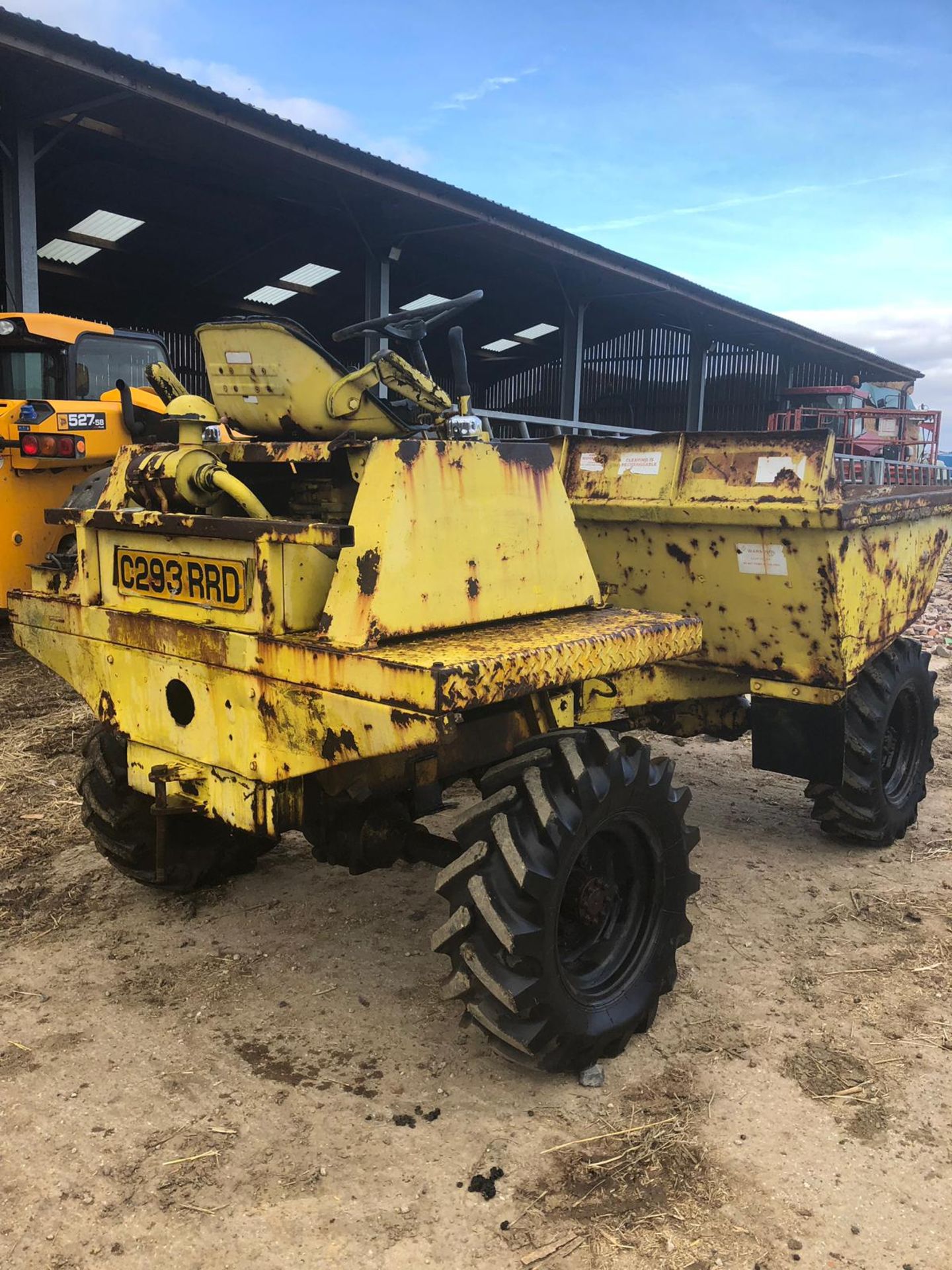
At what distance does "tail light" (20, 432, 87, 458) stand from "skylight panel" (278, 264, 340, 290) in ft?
31.4

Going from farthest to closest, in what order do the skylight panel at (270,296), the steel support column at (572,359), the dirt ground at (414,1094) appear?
the skylight panel at (270,296)
the steel support column at (572,359)
the dirt ground at (414,1094)

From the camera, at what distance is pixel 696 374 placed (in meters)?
18.4

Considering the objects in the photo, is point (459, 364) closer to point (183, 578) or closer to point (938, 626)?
point (183, 578)

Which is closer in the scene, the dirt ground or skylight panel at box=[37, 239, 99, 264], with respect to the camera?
the dirt ground

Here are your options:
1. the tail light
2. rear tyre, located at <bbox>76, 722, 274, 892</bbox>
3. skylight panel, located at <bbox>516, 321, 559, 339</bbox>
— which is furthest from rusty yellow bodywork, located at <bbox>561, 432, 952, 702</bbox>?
skylight panel, located at <bbox>516, 321, 559, 339</bbox>

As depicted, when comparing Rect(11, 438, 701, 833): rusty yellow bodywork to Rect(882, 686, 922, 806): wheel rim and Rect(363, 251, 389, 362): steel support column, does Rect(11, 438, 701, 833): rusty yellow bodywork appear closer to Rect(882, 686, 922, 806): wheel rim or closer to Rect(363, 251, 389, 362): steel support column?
Rect(882, 686, 922, 806): wheel rim

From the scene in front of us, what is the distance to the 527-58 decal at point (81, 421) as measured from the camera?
6617 mm

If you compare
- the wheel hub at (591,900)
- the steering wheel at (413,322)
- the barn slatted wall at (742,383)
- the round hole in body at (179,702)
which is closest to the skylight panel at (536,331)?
the barn slatted wall at (742,383)

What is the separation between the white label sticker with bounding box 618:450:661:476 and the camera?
4.15 metres

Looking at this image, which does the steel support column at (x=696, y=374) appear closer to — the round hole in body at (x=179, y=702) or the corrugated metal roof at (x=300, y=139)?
the corrugated metal roof at (x=300, y=139)

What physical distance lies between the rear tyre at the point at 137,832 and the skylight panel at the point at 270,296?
46.7 ft

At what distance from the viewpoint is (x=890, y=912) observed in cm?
386

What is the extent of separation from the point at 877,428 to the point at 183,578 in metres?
16.6

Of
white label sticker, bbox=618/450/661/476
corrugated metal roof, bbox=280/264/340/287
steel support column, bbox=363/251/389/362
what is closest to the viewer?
white label sticker, bbox=618/450/661/476
